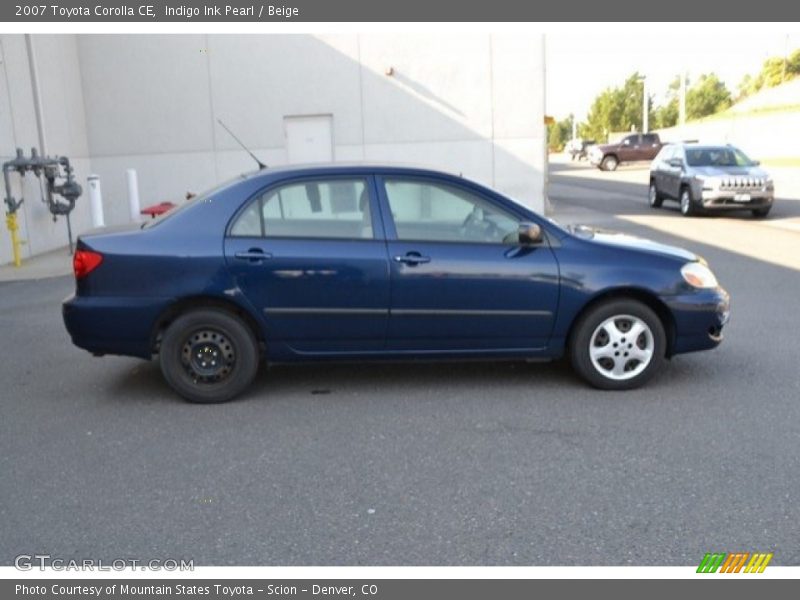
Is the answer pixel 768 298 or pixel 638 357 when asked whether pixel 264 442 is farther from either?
pixel 768 298

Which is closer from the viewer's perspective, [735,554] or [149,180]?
[735,554]

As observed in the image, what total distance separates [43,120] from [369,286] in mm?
11276

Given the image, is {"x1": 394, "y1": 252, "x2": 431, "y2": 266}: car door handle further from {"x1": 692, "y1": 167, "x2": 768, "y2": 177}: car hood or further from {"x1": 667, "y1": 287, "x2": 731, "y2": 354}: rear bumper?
{"x1": 692, "y1": 167, "x2": 768, "y2": 177}: car hood

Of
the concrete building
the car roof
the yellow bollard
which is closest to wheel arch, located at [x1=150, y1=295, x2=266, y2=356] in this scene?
the car roof

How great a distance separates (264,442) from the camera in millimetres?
4457

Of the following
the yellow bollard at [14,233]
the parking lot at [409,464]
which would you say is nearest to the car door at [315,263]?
the parking lot at [409,464]

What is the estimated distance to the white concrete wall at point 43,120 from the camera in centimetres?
1234

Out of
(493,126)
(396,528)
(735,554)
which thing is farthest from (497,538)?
(493,126)

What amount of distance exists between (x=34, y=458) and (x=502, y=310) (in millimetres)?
3127

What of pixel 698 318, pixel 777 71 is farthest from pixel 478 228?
pixel 777 71

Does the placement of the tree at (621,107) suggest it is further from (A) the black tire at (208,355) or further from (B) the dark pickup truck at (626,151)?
(A) the black tire at (208,355)

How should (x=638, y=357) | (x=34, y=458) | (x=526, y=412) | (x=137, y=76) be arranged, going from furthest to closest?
(x=137, y=76), (x=638, y=357), (x=526, y=412), (x=34, y=458)

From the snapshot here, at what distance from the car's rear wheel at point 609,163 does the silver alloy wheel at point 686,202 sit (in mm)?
27106

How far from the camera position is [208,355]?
5.11 metres
